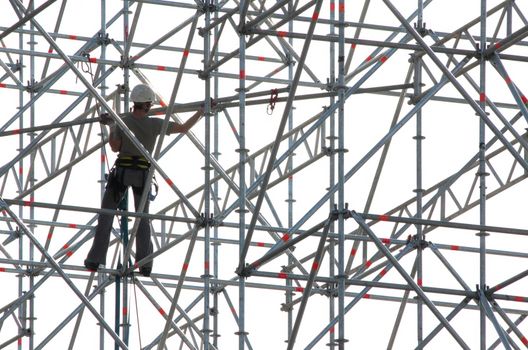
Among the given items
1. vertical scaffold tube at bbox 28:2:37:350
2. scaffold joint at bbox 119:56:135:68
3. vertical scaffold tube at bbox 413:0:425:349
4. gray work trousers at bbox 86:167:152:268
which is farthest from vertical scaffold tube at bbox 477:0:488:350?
vertical scaffold tube at bbox 28:2:37:350

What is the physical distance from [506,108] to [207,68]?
6.29 metres

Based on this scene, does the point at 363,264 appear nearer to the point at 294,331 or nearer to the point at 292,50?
the point at 292,50

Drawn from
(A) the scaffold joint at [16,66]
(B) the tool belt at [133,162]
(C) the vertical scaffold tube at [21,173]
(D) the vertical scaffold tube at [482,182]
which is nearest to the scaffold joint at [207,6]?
(B) the tool belt at [133,162]

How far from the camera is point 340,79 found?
22500mm

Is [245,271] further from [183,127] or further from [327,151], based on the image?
[327,151]

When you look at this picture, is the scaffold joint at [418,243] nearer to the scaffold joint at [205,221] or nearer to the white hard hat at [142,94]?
the scaffold joint at [205,221]

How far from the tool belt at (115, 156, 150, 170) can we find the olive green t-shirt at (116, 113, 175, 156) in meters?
0.05

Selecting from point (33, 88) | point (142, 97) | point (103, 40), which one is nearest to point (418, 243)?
point (142, 97)

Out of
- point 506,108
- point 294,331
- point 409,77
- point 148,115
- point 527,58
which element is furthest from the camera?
point 506,108

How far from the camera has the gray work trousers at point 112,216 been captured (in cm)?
2439

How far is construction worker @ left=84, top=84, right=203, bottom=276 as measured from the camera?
2441 centimetres

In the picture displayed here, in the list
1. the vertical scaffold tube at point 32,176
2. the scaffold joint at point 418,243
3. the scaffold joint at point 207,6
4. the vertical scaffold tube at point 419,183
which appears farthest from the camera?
the vertical scaffold tube at point 32,176

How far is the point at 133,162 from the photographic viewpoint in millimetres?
24594

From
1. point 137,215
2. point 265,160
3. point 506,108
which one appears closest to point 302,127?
point 265,160
